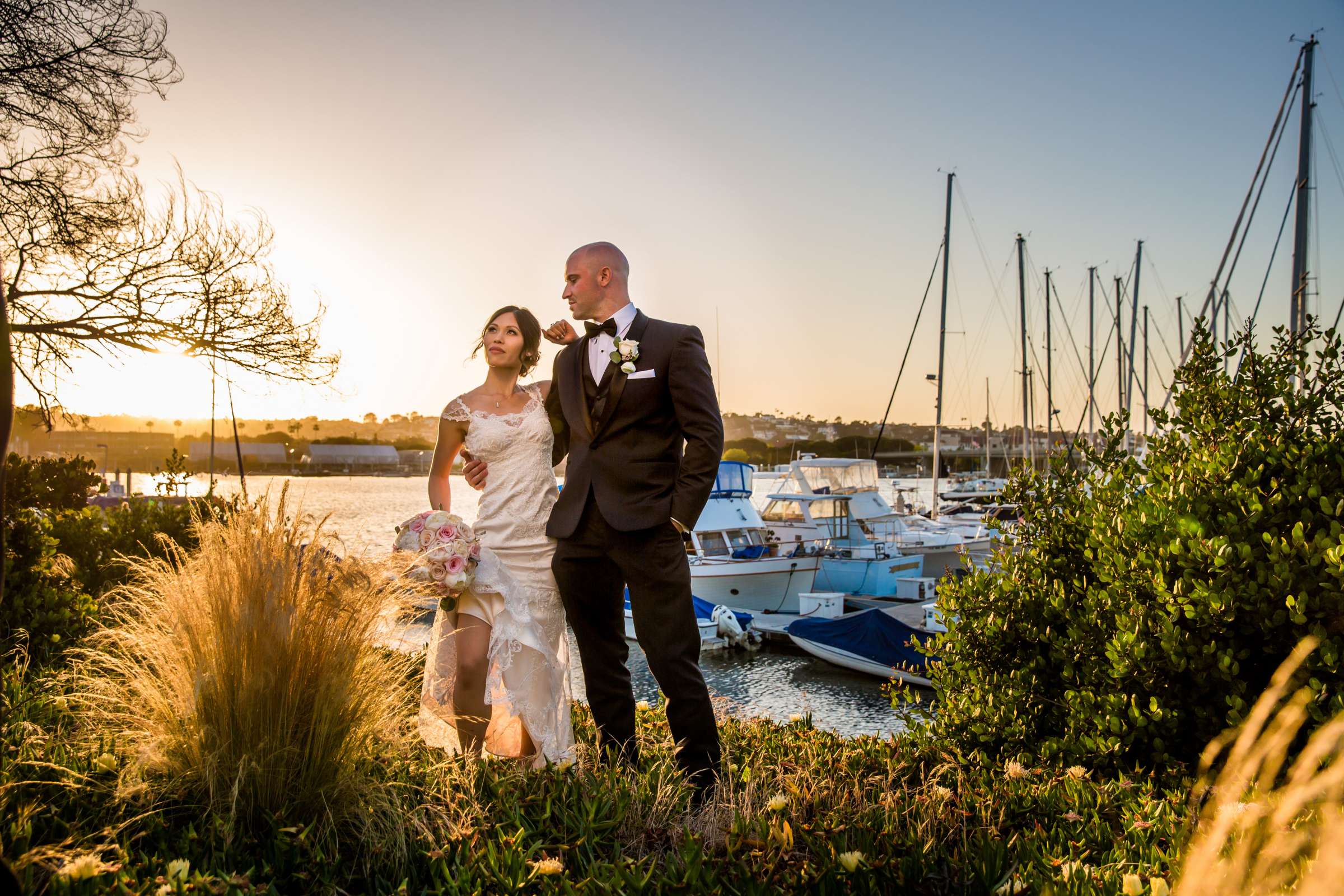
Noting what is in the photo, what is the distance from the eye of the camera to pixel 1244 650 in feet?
11.3

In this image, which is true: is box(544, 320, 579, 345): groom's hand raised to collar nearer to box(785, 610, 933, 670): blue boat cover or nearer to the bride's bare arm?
the bride's bare arm

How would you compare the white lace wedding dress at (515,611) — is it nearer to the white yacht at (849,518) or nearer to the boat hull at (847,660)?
the boat hull at (847,660)

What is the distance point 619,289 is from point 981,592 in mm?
2328

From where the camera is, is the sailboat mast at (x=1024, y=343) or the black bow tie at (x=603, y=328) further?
the sailboat mast at (x=1024, y=343)

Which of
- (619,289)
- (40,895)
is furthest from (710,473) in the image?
(40,895)

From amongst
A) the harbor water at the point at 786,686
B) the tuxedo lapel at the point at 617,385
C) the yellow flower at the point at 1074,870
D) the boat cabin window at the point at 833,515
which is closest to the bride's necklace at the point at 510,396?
the tuxedo lapel at the point at 617,385

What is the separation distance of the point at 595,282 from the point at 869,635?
14122 mm

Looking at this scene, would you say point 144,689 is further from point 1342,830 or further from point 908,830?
point 1342,830

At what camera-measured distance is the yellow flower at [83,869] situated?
202 cm

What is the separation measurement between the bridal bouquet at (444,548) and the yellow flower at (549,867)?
1572 mm

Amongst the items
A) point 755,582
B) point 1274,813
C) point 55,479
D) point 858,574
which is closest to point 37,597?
point 55,479

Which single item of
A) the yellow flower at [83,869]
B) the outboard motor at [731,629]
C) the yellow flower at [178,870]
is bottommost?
the outboard motor at [731,629]

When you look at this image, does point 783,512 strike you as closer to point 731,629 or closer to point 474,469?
point 731,629

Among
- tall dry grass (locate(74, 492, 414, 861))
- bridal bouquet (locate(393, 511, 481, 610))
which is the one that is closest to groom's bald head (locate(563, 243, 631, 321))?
bridal bouquet (locate(393, 511, 481, 610))
